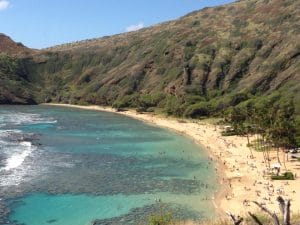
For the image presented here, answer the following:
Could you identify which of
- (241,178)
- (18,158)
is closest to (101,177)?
(241,178)

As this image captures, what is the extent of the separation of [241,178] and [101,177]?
70.3 feet

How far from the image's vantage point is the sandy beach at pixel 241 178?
58469 mm

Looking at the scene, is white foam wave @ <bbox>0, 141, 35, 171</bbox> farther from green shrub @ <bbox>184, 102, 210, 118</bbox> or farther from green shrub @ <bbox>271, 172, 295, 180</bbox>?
green shrub @ <bbox>184, 102, 210, 118</bbox>

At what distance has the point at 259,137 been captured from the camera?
106m

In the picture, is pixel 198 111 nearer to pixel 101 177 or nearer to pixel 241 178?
pixel 241 178

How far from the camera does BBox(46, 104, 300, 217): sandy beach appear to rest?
2302 inches

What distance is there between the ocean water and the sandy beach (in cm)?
206

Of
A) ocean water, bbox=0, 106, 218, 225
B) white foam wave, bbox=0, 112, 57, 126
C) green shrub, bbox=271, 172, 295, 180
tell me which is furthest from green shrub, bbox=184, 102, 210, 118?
green shrub, bbox=271, 172, 295, 180

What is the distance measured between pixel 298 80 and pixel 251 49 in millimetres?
45027

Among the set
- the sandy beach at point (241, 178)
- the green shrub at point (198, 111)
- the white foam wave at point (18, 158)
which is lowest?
the sandy beach at point (241, 178)

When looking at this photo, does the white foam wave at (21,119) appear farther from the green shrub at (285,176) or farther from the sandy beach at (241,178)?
the green shrub at (285,176)

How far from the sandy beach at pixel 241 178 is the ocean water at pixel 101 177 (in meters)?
2.06

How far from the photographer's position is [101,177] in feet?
242

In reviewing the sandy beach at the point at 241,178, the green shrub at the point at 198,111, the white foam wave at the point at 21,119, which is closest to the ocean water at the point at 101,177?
the sandy beach at the point at 241,178
